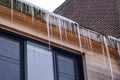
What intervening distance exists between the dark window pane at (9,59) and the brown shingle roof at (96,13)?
3.12 m

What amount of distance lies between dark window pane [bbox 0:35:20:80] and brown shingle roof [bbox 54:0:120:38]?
3118 mm

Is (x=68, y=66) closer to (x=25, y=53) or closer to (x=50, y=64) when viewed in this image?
(x=50, y=64)

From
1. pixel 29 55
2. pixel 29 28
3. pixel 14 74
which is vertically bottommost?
pixel 14 74

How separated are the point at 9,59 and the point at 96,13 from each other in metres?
4.48

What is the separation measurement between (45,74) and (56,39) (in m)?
0.65

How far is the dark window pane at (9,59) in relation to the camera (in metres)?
5.42

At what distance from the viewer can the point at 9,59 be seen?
5.57m

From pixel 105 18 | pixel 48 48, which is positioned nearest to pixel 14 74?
pixel 48 48

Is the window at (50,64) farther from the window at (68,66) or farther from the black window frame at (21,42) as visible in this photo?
the black window frame at (21,42)

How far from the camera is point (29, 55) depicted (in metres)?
5.86

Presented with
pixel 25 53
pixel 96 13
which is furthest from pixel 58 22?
pixel 96 13

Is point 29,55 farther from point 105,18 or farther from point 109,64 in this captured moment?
point 105,18

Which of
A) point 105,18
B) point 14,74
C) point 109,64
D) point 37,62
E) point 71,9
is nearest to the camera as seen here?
point 14,74

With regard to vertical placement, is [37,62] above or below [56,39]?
below
